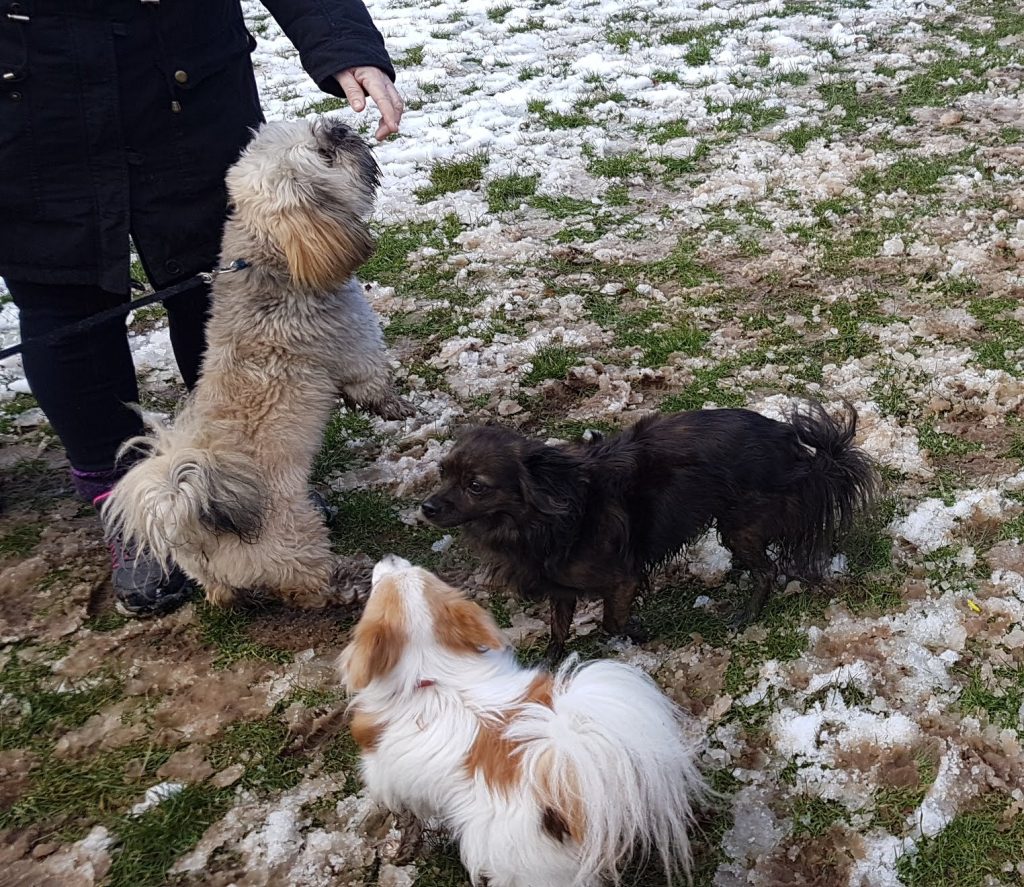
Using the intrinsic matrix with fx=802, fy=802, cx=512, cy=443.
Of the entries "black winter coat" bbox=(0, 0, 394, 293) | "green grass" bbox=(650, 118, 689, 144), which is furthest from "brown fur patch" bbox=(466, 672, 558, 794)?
"green grass" bbox=(650, 118, 689, 144)

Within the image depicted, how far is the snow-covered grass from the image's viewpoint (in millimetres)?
2268

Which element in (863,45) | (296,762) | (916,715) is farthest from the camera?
(863,45)

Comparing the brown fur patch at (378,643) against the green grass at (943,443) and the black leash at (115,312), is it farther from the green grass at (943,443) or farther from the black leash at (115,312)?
the green grass at (943,443)

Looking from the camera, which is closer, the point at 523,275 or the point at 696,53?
the point at 523,275

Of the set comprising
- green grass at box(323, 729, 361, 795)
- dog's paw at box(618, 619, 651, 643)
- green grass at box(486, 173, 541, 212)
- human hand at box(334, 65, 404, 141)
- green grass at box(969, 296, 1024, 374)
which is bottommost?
dog's paw at box(618, 619, 651, 643)

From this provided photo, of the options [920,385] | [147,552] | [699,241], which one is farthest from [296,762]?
[699,241]

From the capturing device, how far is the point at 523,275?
190 inches

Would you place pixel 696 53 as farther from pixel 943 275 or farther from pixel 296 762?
pixel 296 762

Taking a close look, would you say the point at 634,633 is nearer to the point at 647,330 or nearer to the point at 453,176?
the point at 647,330

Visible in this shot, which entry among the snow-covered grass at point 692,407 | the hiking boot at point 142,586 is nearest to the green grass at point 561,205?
the snow-covered grass at point 692,407

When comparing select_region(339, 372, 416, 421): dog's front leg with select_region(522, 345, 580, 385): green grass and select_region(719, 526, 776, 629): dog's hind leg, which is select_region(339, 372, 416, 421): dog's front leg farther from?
select_region(719, 526, 776, 629): dog's hind leg

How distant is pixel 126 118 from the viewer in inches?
102

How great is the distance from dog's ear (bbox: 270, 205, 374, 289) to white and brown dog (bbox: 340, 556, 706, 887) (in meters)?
1.22

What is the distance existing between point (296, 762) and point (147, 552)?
104 centimetres
